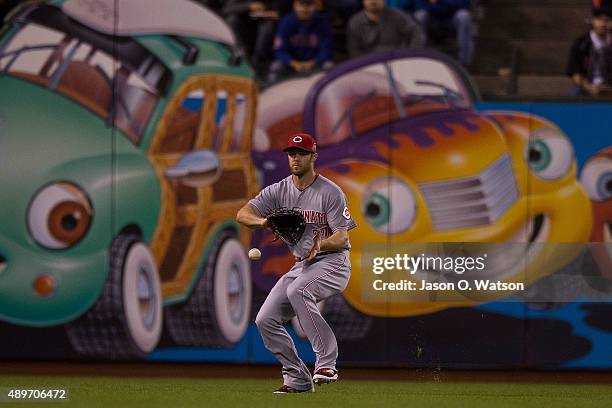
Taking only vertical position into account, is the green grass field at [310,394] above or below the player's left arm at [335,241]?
below

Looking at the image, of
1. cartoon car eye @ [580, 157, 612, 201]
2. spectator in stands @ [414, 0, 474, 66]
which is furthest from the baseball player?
cartoon car eye @ [580, 157, 612, 201]

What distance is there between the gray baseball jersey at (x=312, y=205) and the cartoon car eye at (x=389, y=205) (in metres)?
4.34

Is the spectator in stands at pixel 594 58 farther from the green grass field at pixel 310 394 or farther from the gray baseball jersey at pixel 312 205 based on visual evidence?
the gray baseball jersey at pixel 312 205

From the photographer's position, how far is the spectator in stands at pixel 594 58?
14.2 meters

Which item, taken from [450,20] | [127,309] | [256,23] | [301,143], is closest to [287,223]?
[301,143]

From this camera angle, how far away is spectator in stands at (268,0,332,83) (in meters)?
14.3

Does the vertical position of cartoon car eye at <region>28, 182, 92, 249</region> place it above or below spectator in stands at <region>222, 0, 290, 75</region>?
below

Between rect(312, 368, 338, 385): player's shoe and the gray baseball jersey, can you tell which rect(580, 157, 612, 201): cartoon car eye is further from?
rect(312, 368, 338, 385): player's shoe

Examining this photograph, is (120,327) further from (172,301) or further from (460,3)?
(460,3)

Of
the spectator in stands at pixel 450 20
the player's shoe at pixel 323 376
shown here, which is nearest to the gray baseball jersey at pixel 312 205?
the player's shoe at pixel 323 376

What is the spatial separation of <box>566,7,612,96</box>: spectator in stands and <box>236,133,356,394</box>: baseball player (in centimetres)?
537

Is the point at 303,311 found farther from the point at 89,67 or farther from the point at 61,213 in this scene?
the point at 89,67

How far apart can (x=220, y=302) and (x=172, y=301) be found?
573 mm

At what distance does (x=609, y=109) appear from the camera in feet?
46.1
